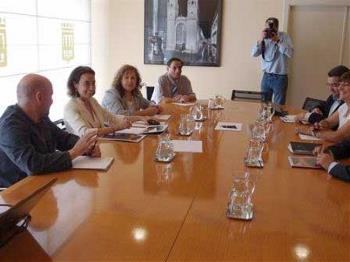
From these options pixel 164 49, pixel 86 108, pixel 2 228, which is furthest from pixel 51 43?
pixel 2 228

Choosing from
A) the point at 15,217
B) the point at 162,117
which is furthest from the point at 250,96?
the point at 15,217

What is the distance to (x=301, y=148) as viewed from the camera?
253 cm

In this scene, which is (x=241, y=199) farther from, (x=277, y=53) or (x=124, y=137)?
(x=277, y=53)

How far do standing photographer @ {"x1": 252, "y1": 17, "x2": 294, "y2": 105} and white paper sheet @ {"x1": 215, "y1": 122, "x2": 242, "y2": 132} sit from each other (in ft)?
7.09

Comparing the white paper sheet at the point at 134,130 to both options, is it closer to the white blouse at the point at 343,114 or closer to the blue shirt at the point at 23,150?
the blue shirt at the point at 23,150

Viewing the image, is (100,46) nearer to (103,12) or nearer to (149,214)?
(103,12)

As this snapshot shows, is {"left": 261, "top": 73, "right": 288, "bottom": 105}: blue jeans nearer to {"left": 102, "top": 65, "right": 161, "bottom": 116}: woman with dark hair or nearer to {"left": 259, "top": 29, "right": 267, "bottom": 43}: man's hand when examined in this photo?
{"left": 259, "top": 29, "right": 267, "bottom": 43}: man's hand

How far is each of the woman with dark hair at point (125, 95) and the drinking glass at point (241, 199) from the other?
6.79ft

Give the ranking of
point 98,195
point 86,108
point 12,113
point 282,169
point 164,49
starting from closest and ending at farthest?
point 98,195, point 12,113, point 282,169, point 86,108, point 164,49

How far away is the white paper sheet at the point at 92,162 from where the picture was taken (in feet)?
6.67

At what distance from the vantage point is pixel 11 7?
4047mm

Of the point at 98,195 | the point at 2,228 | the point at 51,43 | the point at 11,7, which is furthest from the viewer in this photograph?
the point at 51,43

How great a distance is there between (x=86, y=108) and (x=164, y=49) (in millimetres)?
3267

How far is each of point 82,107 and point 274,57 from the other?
330cm
